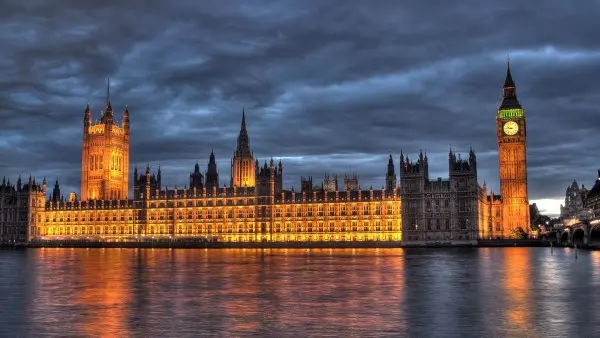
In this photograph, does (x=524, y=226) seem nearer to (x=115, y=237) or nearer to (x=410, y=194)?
(x=410, y=194)

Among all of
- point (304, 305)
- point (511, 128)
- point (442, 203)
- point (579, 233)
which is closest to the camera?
point (304, 305)

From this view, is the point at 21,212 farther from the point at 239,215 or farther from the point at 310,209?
the point at 310,209

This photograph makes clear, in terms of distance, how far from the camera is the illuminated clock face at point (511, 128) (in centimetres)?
17362

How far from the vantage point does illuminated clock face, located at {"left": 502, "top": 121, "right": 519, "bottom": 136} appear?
6836 inches

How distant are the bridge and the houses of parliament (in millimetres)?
16575

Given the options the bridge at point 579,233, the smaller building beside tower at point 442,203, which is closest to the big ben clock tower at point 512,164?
the bridge at point 579,233

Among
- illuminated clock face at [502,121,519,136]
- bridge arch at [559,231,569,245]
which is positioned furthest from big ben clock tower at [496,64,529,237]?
bridge arch at [559,231,569,245]

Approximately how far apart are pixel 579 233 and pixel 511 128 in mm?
41966

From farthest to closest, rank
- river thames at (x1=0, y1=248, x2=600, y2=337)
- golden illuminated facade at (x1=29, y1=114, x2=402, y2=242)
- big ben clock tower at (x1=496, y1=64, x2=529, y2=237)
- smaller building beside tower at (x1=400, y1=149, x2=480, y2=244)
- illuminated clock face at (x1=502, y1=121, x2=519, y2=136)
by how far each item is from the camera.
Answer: illuminated clock face at (x1=502, y1=121, x2=519, y2=136) → big ben clock tower at (x1=496, y1=64, x2=529, y2=237) → golden illuminated facade at (x1=29, y1=114, x2=402, y2=242) → smaller building beside tower at (x1=400, y1=149, x2=480, y2=244) → river thames at (x1=0, y1=248, x2=600, y2=337)

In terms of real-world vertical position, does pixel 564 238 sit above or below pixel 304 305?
below

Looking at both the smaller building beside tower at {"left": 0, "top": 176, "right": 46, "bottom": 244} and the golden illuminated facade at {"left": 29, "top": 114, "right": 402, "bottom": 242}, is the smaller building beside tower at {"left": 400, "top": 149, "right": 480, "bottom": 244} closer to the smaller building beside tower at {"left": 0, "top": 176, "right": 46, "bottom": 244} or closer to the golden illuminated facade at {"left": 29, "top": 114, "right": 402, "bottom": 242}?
the golden illuminated facade at {"left": 29, "top": 114, "right": 402, "bottom": 242}

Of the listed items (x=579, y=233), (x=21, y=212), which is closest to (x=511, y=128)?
(x=579, y=233)

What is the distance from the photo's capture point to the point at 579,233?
5512 inches

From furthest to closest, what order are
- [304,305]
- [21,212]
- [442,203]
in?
[21,212]
[442,203]
[304,305]
